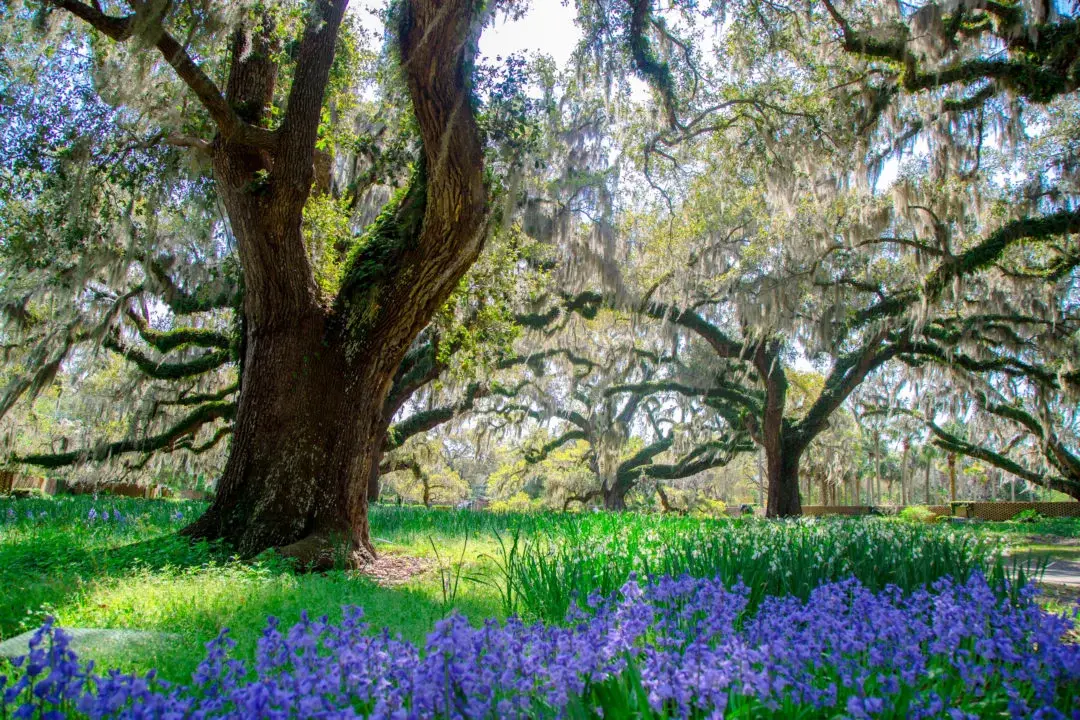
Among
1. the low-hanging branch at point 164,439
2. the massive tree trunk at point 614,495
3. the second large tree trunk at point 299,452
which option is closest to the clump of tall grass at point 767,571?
the second large tree trunk at point 299,452

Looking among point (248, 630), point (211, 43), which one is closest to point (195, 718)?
point (248, 630)

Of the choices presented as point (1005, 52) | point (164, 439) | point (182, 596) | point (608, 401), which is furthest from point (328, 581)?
point (608, 401)

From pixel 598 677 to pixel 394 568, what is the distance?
4.66 meters

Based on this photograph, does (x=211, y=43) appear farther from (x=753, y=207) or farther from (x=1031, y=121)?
(x=1031, y=121)

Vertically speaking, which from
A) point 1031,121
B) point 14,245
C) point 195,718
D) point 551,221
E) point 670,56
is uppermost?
point 1031,121

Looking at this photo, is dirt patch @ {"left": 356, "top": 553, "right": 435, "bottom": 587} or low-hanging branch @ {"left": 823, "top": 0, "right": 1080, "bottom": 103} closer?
dirt patch @ {"left": 356, "top": 553, "right": 435, "bottom": 587}

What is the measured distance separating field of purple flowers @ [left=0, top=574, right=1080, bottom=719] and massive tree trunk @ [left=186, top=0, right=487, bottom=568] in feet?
12.8

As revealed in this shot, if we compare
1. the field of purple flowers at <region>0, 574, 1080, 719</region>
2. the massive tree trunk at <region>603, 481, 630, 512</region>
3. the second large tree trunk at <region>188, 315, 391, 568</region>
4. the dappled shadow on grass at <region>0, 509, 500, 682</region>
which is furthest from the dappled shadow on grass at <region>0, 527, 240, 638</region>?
the massive tree trunk at <region>603, 481, 630, 512</region>

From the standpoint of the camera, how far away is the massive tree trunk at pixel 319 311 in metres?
5.71

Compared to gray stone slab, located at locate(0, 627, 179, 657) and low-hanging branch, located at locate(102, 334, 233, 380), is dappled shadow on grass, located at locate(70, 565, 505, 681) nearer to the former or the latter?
gray stone slab, located at locate(0, 627, 179, 657)

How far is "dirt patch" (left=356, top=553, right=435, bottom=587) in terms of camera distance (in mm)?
5398

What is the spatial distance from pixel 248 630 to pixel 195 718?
6.35 feet

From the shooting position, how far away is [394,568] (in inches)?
237

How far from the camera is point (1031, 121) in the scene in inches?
488
